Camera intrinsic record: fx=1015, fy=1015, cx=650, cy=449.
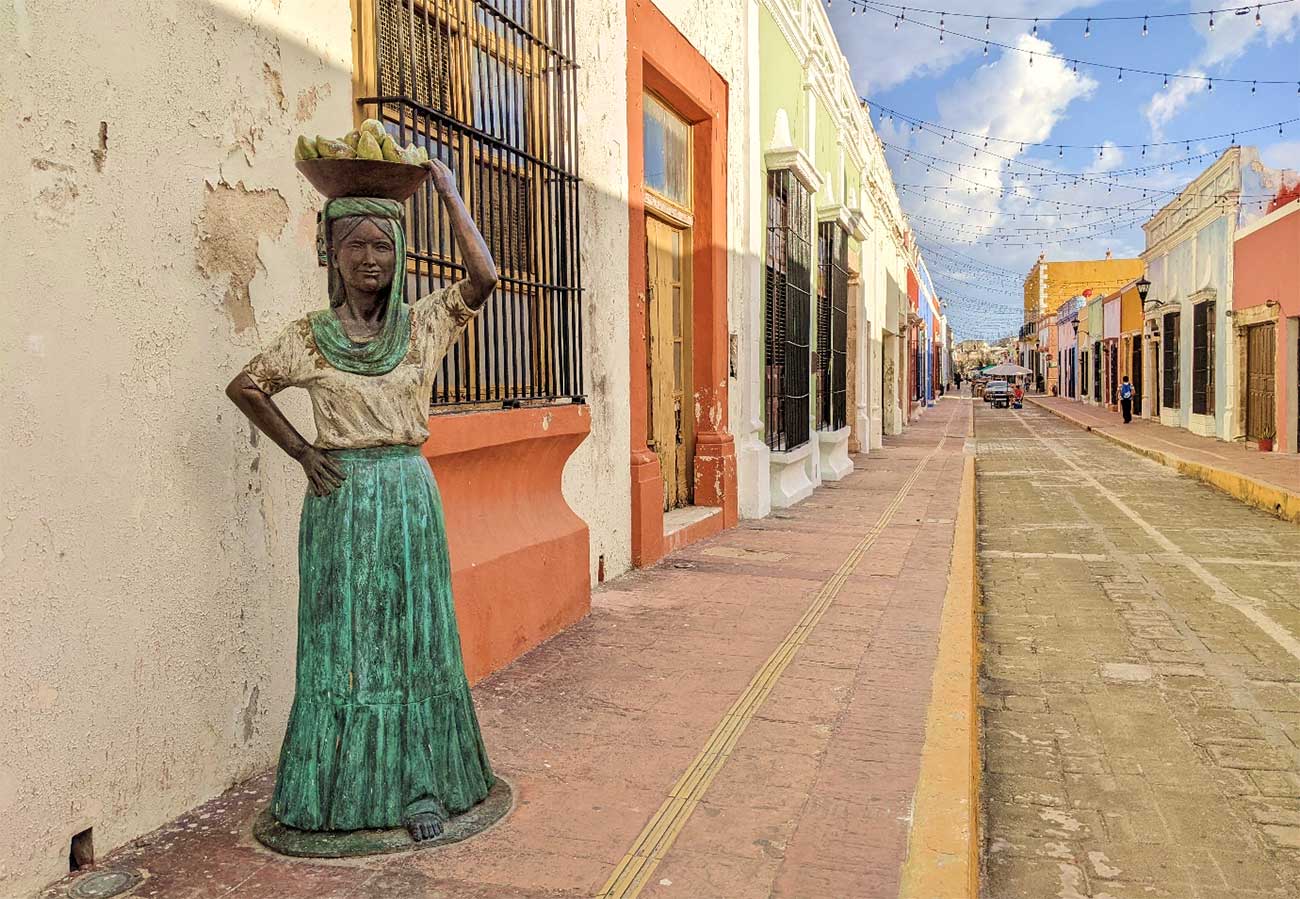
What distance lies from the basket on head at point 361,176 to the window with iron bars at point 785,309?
7713mm

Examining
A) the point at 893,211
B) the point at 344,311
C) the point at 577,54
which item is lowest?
the point at 344,311

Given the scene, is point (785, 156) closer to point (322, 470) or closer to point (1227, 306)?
point (322, 470)

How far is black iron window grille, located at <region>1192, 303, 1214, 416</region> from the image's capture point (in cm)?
2170

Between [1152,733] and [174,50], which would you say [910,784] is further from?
[174,50]

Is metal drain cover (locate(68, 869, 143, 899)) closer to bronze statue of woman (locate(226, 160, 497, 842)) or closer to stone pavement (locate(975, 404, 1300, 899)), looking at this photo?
bronze statue of woman (locate(226, 160, 497, 842))

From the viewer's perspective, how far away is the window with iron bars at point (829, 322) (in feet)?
44.9

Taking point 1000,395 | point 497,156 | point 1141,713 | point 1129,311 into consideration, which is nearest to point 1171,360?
point 1129,311

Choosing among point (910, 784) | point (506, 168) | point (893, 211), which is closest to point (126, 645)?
point (910, 784)

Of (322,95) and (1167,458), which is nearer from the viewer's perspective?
(322,95)

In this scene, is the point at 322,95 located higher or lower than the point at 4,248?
higher

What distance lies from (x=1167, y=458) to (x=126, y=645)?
17666 millimetres

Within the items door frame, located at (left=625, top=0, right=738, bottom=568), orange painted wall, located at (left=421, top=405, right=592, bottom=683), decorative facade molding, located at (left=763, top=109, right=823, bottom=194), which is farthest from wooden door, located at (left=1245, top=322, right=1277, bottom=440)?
orange painted wall, located at (left=421, top=405, right=592, bottom=683)

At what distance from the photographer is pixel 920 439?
2325 centimetres

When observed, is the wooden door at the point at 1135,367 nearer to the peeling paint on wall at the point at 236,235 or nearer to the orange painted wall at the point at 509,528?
the orange painted wall at the point at 509,528
